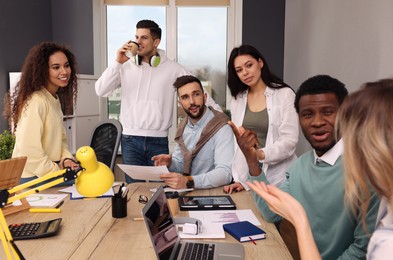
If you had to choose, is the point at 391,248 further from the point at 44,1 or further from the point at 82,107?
the point at 44,1

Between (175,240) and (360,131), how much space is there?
72cm

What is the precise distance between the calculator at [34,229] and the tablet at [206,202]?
547mm

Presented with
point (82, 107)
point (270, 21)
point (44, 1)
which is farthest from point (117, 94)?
point (270, 21)

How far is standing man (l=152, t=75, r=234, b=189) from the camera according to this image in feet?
7.43

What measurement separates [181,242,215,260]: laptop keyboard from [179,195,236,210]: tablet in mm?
376

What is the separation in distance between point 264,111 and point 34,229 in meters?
1.55

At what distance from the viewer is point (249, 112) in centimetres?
251

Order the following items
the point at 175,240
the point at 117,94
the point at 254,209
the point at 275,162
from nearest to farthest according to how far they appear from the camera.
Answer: the point at 175,240 → the point at 254,209 → the point at 275,162 → the point at 117,94

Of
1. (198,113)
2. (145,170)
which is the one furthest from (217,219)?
(198,113)

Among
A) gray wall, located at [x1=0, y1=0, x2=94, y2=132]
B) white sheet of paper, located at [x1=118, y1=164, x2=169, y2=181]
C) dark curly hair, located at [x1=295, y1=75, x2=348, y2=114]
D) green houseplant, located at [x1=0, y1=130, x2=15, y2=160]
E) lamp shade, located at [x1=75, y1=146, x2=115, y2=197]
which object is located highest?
gray wall, located at [x1=0, y1=0, x2=94, y2=132]

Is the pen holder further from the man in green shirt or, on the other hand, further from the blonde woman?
the blonde woman

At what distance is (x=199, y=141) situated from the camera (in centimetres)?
231

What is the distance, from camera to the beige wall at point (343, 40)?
6.43 feet

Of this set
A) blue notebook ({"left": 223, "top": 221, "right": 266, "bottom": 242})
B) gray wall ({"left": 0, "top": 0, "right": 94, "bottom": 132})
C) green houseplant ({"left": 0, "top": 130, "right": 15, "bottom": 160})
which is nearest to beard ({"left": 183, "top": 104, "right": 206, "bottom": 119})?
blue notebook ({"left": 223, "top": 221, "right": 266, "bottom": 242})
